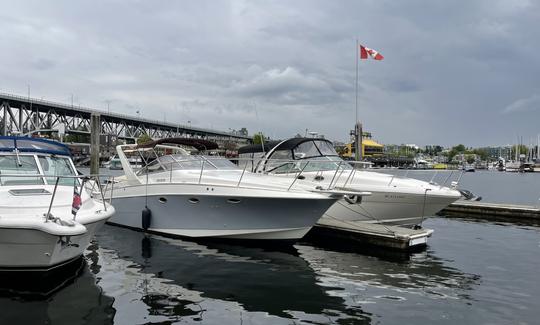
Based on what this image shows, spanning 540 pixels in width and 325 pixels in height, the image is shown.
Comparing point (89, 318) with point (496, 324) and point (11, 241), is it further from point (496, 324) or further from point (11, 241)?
point (496, 324)

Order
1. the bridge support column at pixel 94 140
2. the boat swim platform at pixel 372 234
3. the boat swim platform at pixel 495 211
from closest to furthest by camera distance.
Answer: the boat swim platform at pixel 372 234, the boat swim platform at pixel 495 211, the bridge support column at pixel 94 140

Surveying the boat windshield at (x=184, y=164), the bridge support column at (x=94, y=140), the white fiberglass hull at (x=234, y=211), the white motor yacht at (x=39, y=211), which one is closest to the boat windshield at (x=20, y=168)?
the white motor yacht at (x=39, y=211)

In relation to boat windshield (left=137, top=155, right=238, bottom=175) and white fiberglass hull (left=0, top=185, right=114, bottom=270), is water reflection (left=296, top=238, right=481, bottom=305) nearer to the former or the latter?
boat windshield (left=137, top=155, right=238, bottom=175)

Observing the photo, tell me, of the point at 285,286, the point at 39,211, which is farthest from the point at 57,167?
the point at 285,286

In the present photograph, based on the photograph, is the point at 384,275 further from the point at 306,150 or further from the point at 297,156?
the point at 306,150

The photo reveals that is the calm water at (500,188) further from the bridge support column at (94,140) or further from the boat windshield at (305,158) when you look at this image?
the bridge support column at (94,140)

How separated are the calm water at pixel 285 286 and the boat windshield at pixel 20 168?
2298 mm

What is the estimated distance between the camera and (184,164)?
13516 mm

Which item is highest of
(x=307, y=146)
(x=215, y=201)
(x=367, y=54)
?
(x=367, y=54)

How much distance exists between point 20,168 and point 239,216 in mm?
5292

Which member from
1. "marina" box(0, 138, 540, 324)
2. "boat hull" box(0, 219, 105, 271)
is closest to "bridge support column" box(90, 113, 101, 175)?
"marina" box(0, 138, 540, 324)

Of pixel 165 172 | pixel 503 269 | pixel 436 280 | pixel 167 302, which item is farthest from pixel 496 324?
pixel 165 172

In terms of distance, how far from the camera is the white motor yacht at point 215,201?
10930mm

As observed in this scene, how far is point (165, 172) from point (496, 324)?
973cm
